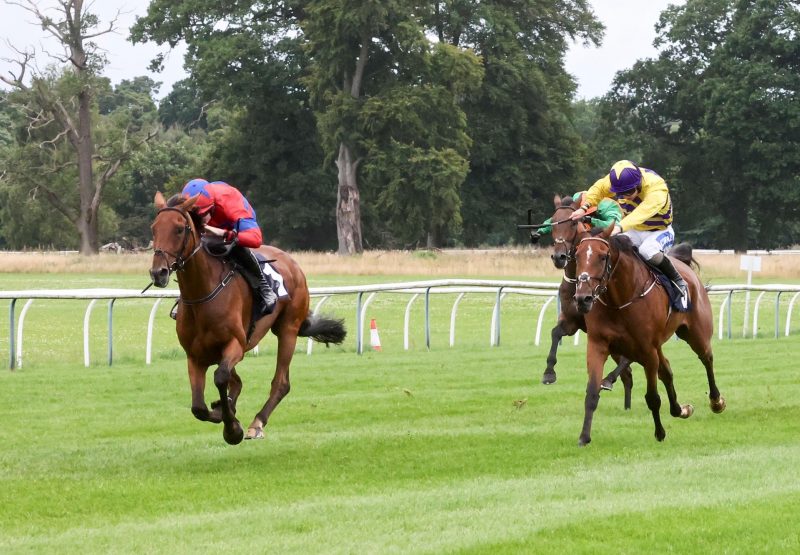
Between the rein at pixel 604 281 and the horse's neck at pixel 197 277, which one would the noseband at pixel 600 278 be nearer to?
the rein at pixel 604 281

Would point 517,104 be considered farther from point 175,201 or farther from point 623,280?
point 175,201

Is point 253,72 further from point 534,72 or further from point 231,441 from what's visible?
point 231,441

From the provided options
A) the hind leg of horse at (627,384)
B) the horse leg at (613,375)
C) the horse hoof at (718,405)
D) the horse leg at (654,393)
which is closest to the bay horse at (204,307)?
the horse leg at (654,393)

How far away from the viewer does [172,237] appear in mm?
7488

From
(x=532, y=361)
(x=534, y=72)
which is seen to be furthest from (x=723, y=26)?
(x=532, y=361)

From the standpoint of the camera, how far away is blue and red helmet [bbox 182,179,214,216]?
8086mm

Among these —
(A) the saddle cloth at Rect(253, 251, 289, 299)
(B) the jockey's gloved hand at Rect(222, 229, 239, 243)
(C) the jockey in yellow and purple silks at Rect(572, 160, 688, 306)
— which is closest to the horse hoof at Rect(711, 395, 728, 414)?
(C) the jockey in yellow and purple silks at Rect(572, 160, 688, 306)

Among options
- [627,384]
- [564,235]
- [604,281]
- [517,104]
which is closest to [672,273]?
[564,235]

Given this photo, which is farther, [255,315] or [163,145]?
[163,145]

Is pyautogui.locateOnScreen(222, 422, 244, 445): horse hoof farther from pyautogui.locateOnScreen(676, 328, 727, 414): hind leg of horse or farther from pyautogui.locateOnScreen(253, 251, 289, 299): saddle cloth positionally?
pyautogui.locateOnScreen(676, 328, 727, 414): hind leg of horse

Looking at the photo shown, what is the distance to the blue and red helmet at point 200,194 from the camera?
8.09m

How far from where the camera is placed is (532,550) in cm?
529

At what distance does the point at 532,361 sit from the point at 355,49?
28847 mm

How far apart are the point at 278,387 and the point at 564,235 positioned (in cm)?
227
